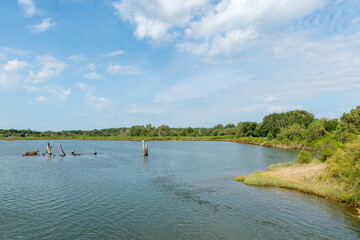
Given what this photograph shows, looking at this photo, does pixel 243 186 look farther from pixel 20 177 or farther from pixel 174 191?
pixel 20 177

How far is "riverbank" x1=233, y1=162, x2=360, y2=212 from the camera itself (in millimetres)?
22203

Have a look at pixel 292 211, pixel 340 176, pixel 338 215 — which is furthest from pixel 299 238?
pixel 340 176

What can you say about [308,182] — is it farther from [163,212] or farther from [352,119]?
[352,119]

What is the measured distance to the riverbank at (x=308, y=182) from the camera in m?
22.2

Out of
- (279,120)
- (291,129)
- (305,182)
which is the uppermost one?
(279,120)

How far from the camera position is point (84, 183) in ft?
95.5

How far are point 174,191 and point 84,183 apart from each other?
11992 millimetres

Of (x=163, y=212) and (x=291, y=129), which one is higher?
(x=291, y=129)

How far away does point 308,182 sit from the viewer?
26344mm

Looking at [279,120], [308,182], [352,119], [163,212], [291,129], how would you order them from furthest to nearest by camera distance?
[279,120] < [291,129] < [352,119] < [308,182] < [163,212]

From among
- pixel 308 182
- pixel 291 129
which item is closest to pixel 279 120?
pixel 291 129

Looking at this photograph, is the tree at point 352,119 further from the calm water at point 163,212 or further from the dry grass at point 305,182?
the calm water at point 163,212

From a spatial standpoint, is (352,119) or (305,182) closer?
(305,182)

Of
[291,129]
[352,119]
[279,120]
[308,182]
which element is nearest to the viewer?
[308,182]
